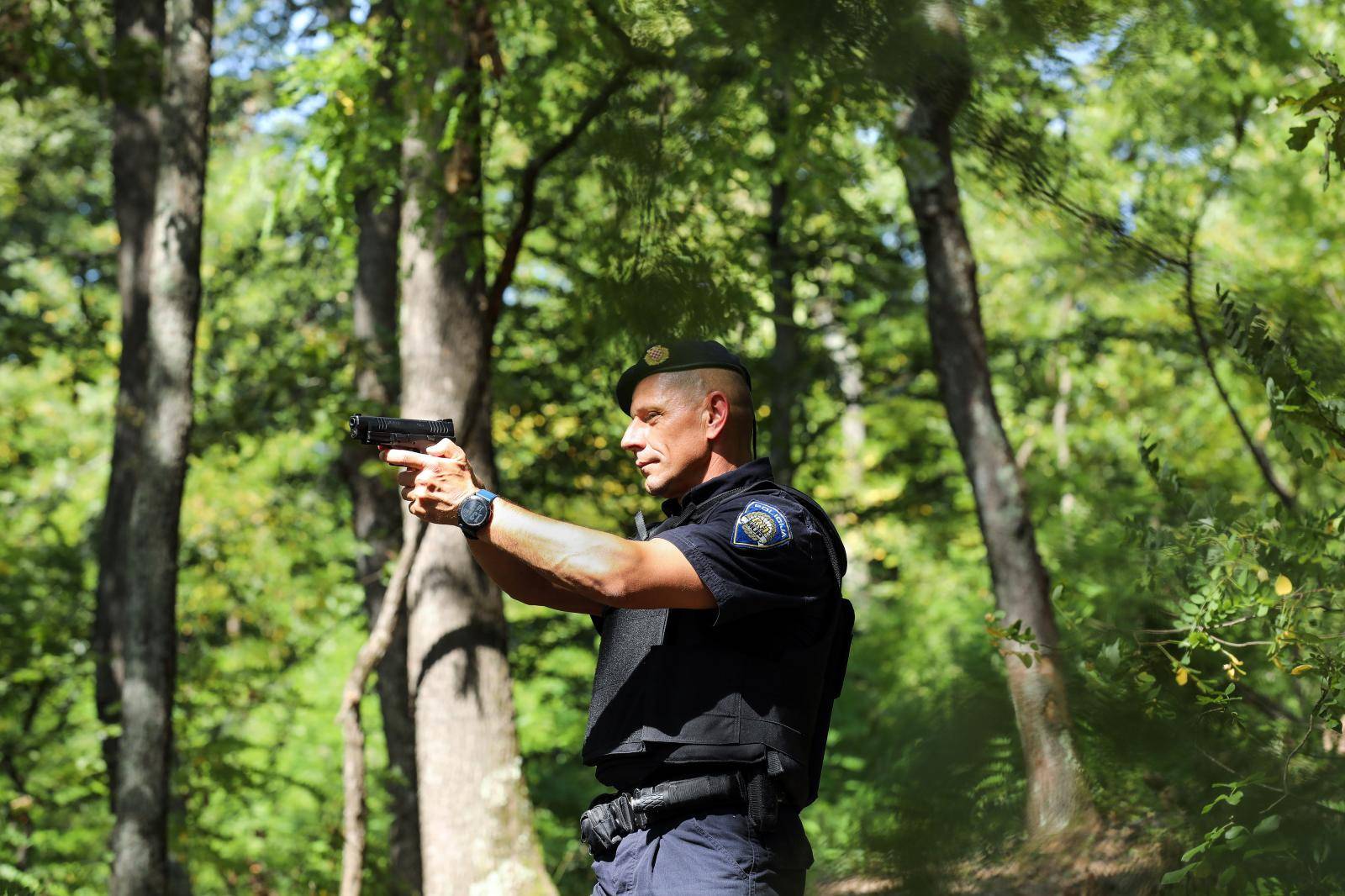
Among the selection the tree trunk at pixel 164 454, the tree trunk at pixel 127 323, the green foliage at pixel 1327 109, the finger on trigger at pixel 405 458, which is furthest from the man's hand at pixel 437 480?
the tree trunk at pixel 127 323

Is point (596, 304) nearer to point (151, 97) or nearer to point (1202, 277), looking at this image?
point (1202, 277)

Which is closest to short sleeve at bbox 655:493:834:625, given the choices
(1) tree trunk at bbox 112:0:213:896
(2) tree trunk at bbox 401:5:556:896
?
(2) tree trunk at bbox 401:5:556:896

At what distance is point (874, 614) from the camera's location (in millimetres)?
15188

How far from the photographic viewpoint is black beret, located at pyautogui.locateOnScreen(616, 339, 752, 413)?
320 cm

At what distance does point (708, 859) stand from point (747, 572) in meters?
0.67

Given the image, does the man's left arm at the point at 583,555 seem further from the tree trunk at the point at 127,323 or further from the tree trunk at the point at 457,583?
the tree trunk at the point at 127,323

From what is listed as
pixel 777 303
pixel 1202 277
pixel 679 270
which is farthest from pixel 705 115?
pixel 777 303

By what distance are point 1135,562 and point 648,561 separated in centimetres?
307

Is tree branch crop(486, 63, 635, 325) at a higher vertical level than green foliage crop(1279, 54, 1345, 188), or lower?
higher

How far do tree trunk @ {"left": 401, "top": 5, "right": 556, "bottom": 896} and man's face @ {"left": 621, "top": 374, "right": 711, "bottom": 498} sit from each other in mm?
3964

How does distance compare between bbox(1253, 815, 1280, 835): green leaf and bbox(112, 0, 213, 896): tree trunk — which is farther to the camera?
bbox(112, 0, 213, 896): tree trunk

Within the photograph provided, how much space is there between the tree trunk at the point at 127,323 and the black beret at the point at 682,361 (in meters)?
7.31

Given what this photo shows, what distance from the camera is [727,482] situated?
3.03 metres

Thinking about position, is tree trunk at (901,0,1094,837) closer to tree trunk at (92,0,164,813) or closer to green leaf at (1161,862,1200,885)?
green leaf at (1161,862,1200,885)
